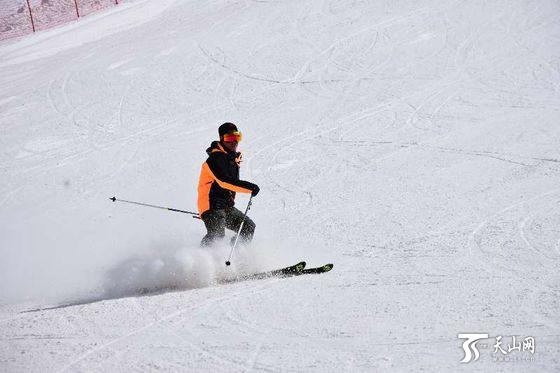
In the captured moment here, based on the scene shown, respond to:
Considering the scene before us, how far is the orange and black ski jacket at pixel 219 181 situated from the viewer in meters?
7.57

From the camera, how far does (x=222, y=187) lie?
7730 millimetres

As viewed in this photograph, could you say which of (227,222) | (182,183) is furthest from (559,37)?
(227,222)

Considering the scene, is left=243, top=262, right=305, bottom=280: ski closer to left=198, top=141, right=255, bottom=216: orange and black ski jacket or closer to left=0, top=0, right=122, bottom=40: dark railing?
left=198, top=141, right=255, bottom=216: orange and black ski jacket

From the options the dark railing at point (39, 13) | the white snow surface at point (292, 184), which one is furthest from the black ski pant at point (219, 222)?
the dark railing at point (39, 13)

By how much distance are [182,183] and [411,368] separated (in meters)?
7.07

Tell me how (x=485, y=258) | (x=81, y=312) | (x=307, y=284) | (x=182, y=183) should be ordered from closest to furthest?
(x=81, y=312) → (x=307, y=284) → (x=485, y=258) → (x=182, y=183)

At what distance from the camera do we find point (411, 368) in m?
5.39

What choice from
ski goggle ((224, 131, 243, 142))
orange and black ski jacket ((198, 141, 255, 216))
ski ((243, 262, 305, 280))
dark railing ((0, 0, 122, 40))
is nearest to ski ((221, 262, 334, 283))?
ski ((243, 262, 305, 280))

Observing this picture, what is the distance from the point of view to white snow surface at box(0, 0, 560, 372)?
19.9ft

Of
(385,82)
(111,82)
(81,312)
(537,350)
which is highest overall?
(111,82)

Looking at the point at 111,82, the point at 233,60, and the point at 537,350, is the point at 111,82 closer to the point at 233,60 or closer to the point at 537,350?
the point at 233,60

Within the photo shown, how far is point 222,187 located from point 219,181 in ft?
0.52

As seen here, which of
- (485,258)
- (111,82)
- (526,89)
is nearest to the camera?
(485,258)

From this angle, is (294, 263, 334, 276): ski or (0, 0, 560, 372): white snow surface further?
(294, 263, 334, 276): ski
